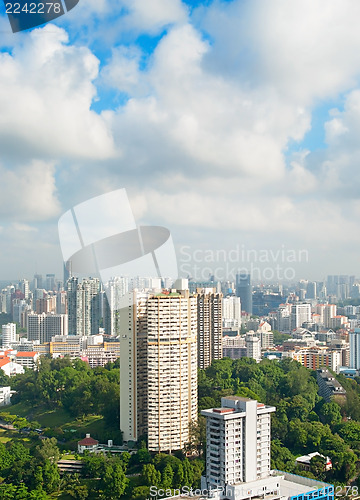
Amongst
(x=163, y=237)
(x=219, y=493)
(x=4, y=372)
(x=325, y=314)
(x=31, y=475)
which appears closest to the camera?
(x=219, y=493)

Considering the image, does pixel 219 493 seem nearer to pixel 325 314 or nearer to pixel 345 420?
pixel 345 420

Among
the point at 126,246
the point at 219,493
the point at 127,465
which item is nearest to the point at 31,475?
the point at 127,465

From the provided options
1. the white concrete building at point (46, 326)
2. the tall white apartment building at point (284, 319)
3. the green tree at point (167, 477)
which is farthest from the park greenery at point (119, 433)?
the tall white apartment building at point (284, 319)

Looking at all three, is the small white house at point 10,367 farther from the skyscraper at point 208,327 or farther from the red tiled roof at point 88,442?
the red tiled roof at point 88,442

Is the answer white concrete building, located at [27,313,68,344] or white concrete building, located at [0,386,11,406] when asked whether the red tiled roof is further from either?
white concrete building, located at [27,313,68,344]

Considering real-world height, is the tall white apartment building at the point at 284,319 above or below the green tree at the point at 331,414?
above

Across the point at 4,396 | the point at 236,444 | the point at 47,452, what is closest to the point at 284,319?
the point at 4,396

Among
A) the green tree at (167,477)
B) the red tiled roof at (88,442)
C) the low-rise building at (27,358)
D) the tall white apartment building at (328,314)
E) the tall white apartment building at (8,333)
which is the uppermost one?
the tall white apartment building at (328,314)
